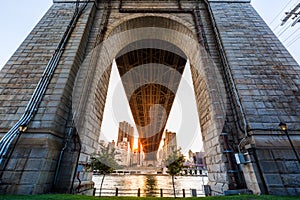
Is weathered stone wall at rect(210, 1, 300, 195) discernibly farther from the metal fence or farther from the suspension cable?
the suspension cable

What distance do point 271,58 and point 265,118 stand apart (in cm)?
287

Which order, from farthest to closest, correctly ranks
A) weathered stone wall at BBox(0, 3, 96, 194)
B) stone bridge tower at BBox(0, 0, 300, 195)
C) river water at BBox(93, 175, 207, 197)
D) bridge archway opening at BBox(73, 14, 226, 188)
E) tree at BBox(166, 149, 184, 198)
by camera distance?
tree at BBox(166, 149, 184, 198)
river water at BBox(93, 175, 207, 197)
bridge archway opening at BBox(73, 14, 226, 188)
stone bridge tower at BBox(0, 0, 300, 195)
weathered stone wall at BBox(0, 3, 96, 194)

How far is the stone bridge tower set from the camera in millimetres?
4217

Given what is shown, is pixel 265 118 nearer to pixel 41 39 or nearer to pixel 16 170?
pixel 16 170

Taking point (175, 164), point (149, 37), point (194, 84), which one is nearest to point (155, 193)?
point (175, 164)

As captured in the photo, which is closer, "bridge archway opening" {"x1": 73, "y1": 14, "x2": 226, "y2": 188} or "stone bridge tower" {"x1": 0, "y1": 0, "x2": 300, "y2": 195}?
"stone bridge tower" {"x1": 0, "y1": 0, "x2": 300, "y2": 195}

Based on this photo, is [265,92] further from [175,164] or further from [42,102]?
[175,164]

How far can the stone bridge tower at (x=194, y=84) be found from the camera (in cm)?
422

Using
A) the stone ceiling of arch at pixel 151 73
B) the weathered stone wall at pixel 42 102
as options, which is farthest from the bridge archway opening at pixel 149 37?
the stone ceiling of arch at pixel 151 73

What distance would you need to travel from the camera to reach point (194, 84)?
8359 millimetres

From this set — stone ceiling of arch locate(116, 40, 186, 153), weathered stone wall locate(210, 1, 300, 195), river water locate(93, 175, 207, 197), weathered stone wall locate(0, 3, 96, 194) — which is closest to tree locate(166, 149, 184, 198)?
river water locate(93, 175, 207, 197)

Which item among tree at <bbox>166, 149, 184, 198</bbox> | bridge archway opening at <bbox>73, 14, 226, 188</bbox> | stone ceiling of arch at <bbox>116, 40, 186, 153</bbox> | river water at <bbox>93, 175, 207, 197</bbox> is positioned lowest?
river water at <bbox>93, 175, 207, 197</bbox>

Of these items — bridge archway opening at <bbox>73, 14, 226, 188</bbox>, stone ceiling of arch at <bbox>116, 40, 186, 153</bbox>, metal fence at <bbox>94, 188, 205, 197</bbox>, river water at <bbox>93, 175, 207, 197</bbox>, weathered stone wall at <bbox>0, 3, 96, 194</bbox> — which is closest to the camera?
weathered stone wall at <bbox>0, 3, 96, 194</bbox>

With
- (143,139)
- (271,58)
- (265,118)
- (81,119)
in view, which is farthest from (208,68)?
(143,139)
